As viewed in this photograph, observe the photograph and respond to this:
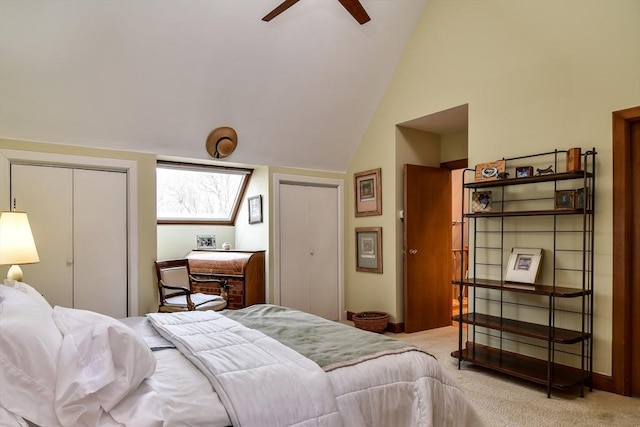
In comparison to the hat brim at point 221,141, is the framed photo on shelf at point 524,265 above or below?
below

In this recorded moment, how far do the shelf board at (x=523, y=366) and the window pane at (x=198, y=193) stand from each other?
3.30 m

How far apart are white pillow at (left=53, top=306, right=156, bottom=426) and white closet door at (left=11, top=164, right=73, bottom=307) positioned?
2391mm

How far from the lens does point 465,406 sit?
1.89 meters

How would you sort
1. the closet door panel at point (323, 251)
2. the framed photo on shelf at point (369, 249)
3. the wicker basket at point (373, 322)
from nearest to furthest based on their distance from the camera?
the wicker basket at point (373, 322) < the framed photo on shelf at point (369, 249) < the closet door panel at point (323, 251)

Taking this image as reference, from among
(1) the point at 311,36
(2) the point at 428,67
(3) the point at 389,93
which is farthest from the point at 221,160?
(2) the point at 428,67

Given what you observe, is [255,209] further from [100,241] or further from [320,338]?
[320,338]

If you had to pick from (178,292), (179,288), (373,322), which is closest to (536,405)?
(373,322)

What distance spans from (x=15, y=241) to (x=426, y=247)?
13.0ft

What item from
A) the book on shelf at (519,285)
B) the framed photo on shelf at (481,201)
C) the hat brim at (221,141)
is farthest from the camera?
the hat brim at (221,141)

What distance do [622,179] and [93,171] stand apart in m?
4.36

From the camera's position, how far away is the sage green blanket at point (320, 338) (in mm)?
1793

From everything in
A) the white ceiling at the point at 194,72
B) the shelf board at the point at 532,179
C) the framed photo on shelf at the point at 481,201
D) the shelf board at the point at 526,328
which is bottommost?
the shelf board at the point at 526,328

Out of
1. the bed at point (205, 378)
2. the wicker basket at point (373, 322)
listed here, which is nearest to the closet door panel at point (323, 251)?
the wicker basket at point (373, 322)

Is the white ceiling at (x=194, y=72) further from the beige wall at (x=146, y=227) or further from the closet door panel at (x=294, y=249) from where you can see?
the closet door panel at (x=294, y=249)
